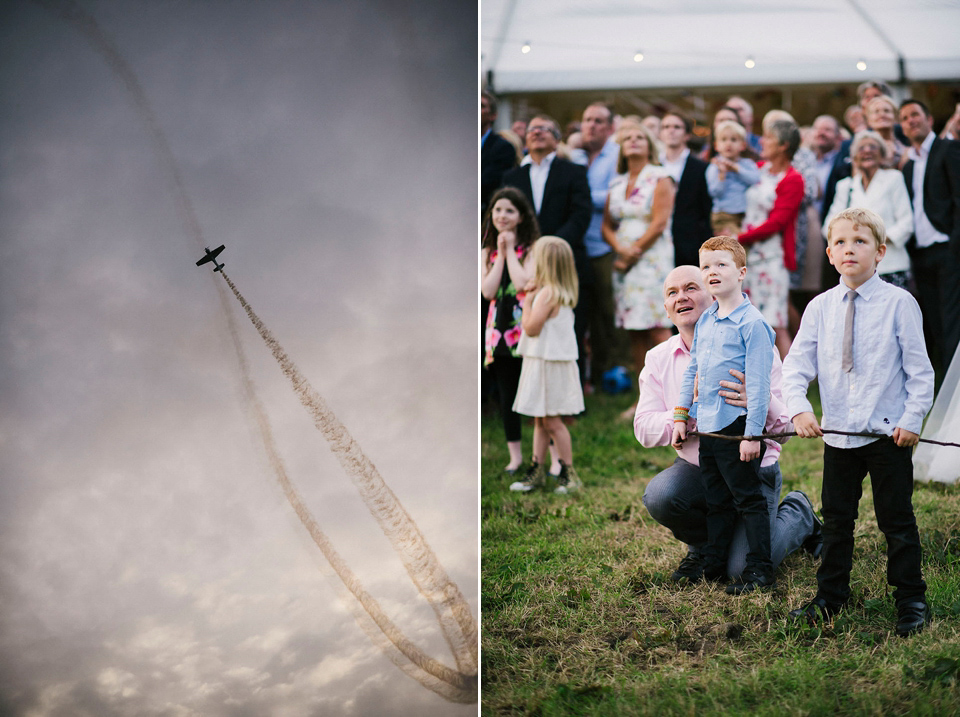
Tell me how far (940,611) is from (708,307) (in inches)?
32.2

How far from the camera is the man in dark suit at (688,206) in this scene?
228cm

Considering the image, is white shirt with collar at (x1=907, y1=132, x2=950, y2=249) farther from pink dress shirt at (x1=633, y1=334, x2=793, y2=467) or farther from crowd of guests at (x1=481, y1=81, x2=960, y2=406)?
pink dress shirt at (x1=633, y1=334, x2=793, y2=467)

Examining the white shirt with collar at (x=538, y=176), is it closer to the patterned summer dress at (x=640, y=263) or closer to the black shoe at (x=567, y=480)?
the patterned summer dress at (x=640, y=263)

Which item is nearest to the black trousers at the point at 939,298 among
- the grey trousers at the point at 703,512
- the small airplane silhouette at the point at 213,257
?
the grey trousers at the point at 703,512

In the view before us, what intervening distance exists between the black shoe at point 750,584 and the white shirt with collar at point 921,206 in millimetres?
1099

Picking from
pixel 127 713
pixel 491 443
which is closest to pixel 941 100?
pixel 491 443

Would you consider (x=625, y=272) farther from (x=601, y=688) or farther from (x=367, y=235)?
(x=601, y=688)

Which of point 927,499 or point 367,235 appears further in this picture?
point 367,235

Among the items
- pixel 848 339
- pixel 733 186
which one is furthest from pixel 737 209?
pixel 848 339

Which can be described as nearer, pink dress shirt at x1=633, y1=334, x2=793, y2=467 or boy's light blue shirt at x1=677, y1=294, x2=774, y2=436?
boy's light blue shirt at x1=677, y1=294, x2=774, y2=436

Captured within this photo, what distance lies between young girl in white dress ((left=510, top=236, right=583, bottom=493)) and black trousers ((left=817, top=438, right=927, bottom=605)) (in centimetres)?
77

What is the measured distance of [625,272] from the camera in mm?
2430

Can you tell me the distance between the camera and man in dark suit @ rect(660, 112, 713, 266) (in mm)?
2281

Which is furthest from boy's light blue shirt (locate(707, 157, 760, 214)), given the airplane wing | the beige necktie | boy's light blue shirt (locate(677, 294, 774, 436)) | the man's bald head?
the airplane wing
